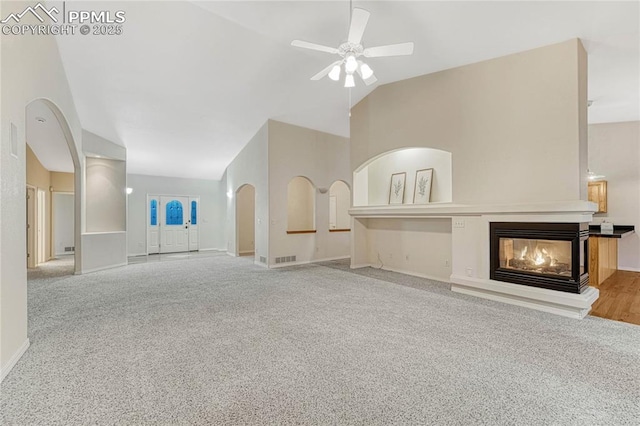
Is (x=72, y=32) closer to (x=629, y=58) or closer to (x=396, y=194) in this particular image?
(x=396, y=194)

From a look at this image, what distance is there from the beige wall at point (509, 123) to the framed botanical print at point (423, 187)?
70 cm

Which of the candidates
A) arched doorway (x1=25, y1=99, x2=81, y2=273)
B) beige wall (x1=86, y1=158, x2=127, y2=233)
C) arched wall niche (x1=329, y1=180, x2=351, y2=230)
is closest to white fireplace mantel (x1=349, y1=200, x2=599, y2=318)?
arched wall niche (x1=329, y1=180, x2=351, y2=230)

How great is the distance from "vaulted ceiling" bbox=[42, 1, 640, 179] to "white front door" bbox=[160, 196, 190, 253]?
341 cm

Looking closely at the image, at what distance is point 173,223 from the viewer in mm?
10109

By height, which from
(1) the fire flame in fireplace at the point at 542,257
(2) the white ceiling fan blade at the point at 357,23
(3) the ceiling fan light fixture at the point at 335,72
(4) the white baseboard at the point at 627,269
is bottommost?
(4) the white baseboard at the point at 627,269

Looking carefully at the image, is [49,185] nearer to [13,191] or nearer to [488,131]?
[13,191]

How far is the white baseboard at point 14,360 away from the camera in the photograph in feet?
7.20

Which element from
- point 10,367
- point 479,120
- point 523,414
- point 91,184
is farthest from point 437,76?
point 91,184

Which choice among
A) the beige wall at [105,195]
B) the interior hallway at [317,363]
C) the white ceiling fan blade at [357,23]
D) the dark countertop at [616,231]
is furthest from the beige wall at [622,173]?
the beige wall at [105,195]

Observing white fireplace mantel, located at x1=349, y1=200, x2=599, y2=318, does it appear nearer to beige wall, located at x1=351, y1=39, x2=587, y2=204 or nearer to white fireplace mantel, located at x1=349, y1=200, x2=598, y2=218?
white fireplace mantel, located at x1=349, y1=200, x2=598, y2=218

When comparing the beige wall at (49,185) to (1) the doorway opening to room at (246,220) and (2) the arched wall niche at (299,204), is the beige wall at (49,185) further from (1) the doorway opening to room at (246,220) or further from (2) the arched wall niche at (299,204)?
(2) the arched wall niche at (299,204)

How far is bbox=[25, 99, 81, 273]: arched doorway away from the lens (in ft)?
18.6

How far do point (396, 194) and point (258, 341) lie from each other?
176 inches

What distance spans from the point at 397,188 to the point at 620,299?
12.6 ft
